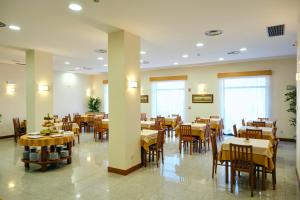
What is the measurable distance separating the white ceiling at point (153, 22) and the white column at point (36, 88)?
451 mm

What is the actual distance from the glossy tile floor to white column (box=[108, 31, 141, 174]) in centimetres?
37

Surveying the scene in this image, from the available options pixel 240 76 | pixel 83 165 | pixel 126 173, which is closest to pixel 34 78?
pixel 83 165

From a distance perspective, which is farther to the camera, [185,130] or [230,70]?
[230,70]

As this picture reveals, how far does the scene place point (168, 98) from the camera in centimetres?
1122

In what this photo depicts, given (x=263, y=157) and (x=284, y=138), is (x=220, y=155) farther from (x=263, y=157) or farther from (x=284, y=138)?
(x=284, y=138)

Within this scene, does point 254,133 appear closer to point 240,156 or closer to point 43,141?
point 240,156

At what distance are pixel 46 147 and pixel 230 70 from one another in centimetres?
793

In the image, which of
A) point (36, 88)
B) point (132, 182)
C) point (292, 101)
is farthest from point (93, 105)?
point (292, 101)

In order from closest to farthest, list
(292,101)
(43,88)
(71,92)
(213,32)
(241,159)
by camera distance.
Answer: (241,159) → (213,32) → (43,88) → (292,101) → (71,92)

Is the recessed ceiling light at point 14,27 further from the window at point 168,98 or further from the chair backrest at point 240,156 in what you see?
the window at point 168,98

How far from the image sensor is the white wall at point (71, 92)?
1140cm

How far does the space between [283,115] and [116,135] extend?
711 centimetres

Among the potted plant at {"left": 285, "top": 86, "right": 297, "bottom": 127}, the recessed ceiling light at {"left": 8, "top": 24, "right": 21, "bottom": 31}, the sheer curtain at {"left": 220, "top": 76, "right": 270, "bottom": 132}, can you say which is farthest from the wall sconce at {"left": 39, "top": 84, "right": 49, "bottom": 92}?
the potted plant at {"left": 285, "top": 86, "right": 297, "bottom": 127}

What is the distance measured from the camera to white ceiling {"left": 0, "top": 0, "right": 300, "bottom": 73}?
344cm
